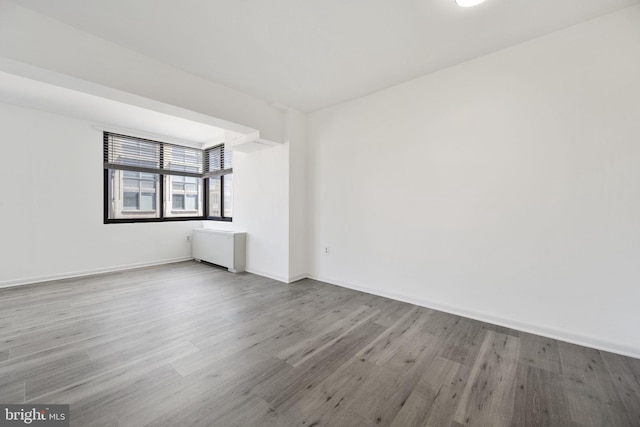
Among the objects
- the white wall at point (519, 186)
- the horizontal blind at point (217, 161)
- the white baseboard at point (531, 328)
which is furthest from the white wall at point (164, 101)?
the white baseboard at point (531, 328)

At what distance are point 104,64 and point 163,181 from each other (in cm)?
351

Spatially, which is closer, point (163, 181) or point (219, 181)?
point (163, 181)

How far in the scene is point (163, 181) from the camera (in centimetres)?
552

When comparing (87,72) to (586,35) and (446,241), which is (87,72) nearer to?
(446,241)

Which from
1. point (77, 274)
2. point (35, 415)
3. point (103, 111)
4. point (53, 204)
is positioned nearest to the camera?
point (35, 415)

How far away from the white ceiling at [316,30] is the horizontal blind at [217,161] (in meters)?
2.66

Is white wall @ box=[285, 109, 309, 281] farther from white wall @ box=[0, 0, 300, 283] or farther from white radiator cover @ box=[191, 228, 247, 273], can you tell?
white radiator cover @ box=[191, 228, 247, 273]

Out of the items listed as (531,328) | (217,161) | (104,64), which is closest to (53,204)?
(217,161)

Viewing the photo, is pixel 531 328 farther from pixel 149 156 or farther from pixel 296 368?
pixel 149 156

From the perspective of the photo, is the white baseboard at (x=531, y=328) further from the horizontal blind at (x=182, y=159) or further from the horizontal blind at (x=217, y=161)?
the horizontal blind at (x=182, y=159)

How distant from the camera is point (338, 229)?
12.9 ft

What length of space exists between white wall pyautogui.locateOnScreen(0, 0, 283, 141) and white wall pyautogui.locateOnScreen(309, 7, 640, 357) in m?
2.02

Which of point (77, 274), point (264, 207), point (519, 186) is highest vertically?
point (519, 186)

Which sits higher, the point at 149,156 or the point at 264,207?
the point at 149,156
